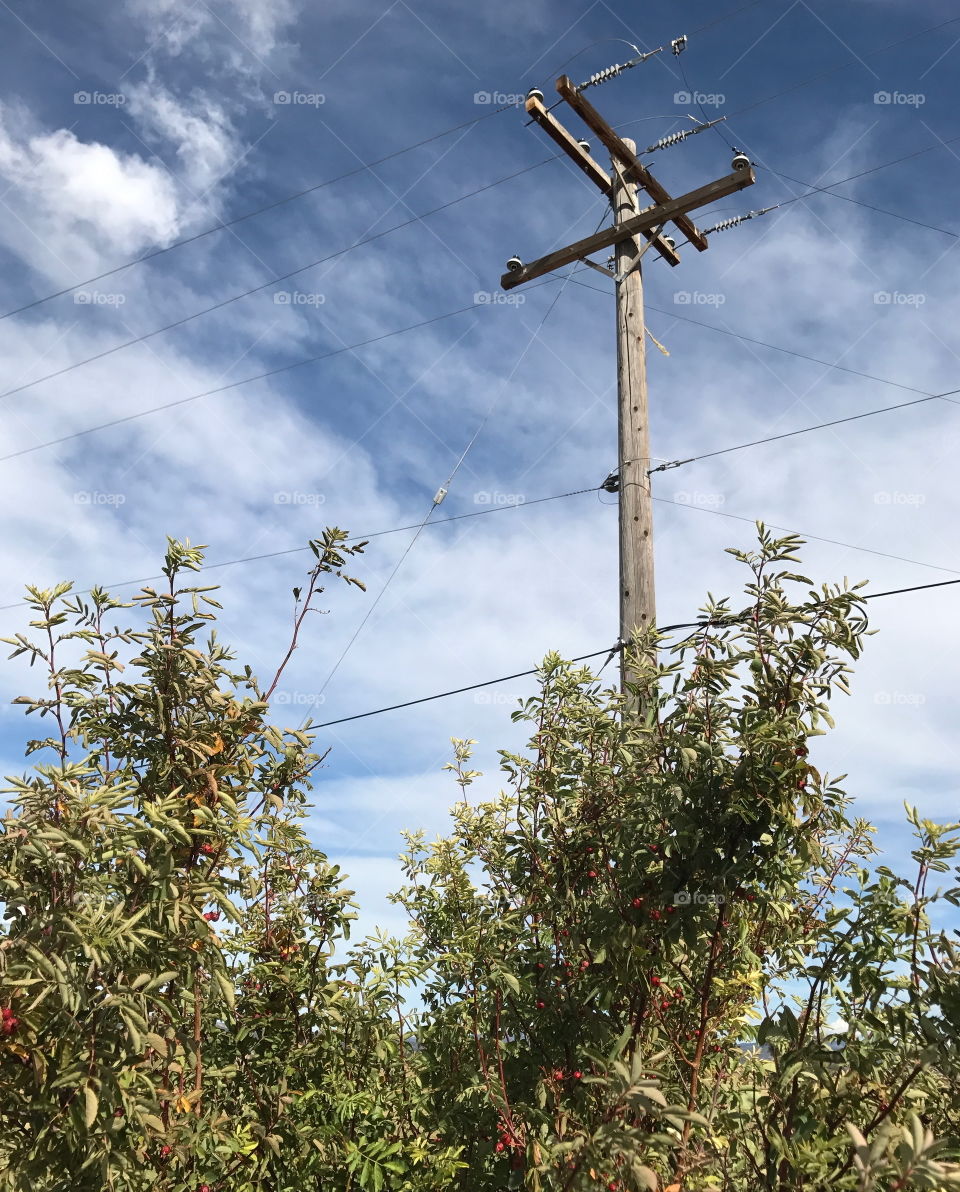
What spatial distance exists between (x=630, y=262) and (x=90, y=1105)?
275 inches

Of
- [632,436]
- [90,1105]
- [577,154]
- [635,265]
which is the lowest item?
[90,1105]

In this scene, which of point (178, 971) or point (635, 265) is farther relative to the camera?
point (635, 265)

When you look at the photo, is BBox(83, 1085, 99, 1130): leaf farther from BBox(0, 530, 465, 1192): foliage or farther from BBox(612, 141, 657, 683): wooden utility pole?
BBox(612, 141, 657, 683): wooden utility pole

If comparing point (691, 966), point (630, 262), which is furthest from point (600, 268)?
point (691, 966)

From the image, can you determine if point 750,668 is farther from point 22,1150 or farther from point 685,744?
point 22,1150

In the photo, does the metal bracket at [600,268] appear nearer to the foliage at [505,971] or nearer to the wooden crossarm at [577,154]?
the wooden crossarm at [577,154]

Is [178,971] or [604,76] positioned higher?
[604,76]

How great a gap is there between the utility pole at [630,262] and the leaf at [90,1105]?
4106 mm

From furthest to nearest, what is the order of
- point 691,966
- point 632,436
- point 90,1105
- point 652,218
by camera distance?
1. point 652,218
2. point 632,436
3. point 691,966
4. point 90,1105

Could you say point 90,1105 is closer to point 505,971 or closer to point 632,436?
point 505,971

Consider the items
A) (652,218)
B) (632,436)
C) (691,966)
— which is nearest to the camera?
(691,966)

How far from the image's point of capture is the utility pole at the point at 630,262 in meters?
6.10

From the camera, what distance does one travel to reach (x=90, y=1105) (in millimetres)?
2041

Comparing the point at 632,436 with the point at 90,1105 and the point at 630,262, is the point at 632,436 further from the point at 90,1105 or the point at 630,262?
the point at 90,1105
